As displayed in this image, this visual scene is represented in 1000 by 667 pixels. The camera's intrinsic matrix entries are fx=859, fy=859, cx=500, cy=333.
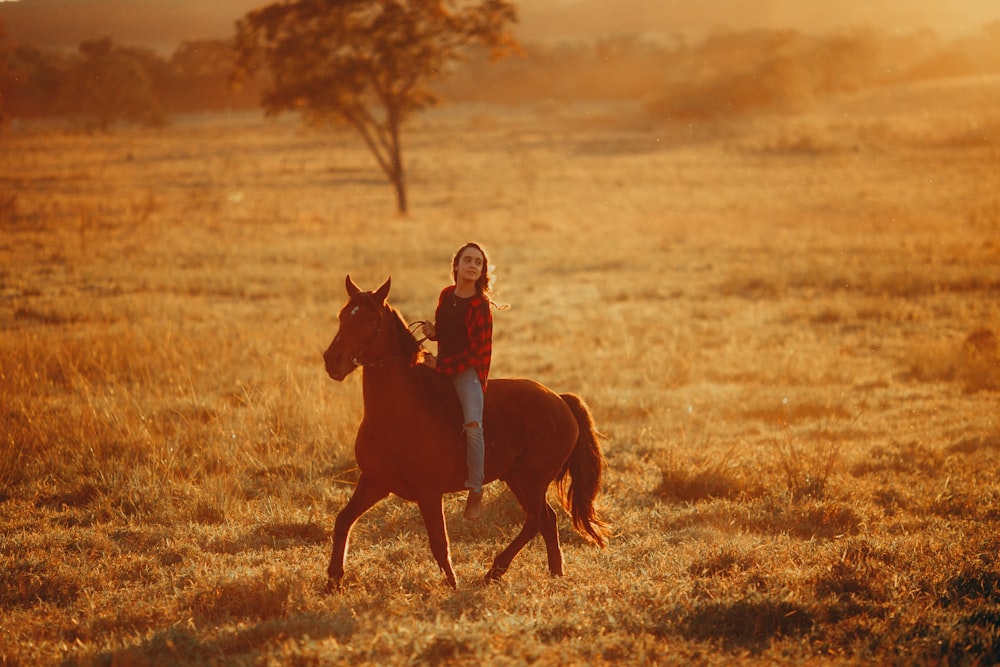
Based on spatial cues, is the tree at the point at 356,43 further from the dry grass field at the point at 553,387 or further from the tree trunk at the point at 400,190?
the dry grass field at the point at 553,387

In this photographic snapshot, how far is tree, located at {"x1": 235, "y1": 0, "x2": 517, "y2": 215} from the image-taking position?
26781 mm

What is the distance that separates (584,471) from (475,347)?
4.01 ft

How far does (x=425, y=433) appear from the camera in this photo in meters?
4.80

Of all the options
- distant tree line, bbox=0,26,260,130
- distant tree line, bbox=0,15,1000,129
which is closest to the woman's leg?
distant tree line, bbox=0,15,1000,129

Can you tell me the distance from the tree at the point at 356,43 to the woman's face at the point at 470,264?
22647 mm

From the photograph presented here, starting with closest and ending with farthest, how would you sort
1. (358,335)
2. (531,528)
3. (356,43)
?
1. (358,335)
2. (531,528)
3. (356,43)

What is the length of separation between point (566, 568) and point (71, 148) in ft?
132

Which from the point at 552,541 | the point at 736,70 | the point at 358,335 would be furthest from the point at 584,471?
the point at 736,70

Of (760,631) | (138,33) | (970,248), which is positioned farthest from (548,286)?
(138,33)

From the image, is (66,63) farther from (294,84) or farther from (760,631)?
(760,631)

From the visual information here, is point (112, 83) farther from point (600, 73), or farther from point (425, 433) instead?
point (600, 73)

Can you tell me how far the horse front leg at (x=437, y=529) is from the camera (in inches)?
191

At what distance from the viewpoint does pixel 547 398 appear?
5254 millimetres

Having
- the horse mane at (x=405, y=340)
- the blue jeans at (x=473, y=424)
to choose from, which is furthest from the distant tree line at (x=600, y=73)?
the blue jeans at (x=473, y=424)
